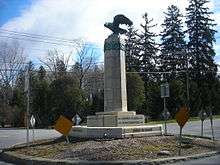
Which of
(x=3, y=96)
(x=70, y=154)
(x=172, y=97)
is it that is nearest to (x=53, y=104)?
(x=172, y=97)

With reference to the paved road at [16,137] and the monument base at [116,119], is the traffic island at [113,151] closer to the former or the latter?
the monument base at [116,119]

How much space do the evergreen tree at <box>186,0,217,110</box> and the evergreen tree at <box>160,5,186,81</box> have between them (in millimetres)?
2210

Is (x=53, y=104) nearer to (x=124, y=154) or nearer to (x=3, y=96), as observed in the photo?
(x=3, y=96)

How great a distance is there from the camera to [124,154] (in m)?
16.5

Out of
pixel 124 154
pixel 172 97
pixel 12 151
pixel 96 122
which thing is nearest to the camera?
pixel 124 154

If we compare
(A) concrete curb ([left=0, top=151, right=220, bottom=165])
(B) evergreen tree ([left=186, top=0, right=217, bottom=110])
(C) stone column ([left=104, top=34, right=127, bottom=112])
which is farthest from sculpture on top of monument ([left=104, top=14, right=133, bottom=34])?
(B) evergreen tree ([left=186, top=0, right=217, bottom=110])

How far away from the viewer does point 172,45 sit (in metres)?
84.8

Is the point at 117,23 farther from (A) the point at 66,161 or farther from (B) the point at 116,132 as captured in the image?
(A) the point at 66,161

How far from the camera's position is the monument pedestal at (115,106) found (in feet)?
70.0

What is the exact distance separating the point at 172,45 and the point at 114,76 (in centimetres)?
6322

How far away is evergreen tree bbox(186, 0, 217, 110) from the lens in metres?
78.4

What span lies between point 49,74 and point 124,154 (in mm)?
70169

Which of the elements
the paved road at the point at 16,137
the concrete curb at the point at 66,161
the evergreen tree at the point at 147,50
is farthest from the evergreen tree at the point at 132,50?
the concrete curb at the point at 66,161

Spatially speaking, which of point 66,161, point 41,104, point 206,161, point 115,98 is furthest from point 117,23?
point 41,104
